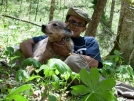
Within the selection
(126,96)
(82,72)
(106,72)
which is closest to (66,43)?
(106,72)

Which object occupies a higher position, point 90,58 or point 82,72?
point 82,72

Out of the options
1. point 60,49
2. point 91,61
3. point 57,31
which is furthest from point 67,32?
point 91,61

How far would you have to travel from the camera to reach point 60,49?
A: 160 inches

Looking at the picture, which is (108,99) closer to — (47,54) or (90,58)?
(90,58)

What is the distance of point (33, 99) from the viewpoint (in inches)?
113

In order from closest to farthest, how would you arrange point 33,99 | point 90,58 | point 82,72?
A: point 82,72, point 33,99, point 90,58

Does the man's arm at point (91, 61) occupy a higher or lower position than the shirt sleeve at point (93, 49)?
lower

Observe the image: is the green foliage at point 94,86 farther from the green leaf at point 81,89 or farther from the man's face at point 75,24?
the man's face at point 75,24

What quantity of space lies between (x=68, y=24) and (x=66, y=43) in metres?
0.41

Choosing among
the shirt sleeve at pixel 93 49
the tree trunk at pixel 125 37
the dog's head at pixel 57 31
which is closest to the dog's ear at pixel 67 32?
the dog's head at pixel 57 31

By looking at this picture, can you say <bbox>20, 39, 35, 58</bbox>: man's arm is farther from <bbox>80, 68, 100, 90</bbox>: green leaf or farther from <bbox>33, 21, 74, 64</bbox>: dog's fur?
<bbox>80, 68, 100, 90</bbox>: green leaf

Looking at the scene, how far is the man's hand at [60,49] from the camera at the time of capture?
4.03 m

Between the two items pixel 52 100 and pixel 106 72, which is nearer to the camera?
pixel 52 100

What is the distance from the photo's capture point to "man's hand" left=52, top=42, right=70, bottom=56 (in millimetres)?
4027
